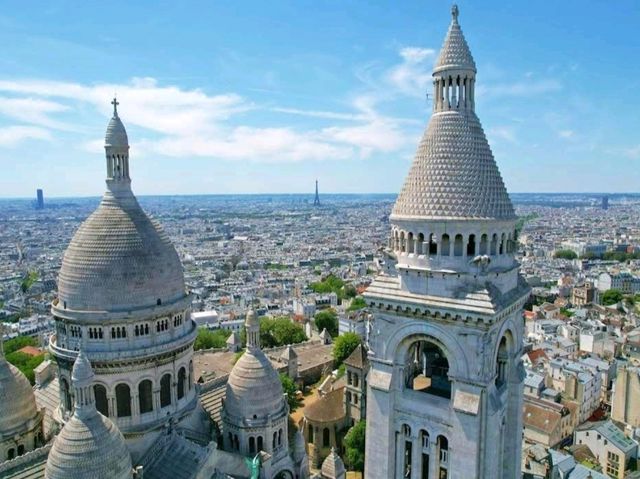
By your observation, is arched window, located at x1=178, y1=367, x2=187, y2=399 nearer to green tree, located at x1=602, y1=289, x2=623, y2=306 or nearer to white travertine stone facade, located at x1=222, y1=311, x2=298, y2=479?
white travertine stone facade, located at x1=222, y1=311, x2=298, y2=479

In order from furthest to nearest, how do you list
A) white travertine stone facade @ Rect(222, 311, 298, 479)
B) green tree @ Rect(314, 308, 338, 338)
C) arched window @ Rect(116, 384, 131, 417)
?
green tree @ Rect(314, 308, 338, 338), white travertine stone facade @ Rect(222, 311, 298, 479), arched window @ Rect(116, 384, 131, 417)

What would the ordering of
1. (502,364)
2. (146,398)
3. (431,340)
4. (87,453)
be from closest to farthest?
(431,340)
(502,364)
(87,453)
(146,398)

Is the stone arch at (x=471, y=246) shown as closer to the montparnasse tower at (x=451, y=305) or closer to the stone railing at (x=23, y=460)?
the montparnasse tower at (x=451, y=305)


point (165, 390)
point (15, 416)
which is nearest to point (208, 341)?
point (165, 390)

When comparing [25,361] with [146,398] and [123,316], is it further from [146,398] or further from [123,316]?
[123,316]

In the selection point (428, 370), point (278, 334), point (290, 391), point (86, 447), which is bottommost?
point (278, 334)

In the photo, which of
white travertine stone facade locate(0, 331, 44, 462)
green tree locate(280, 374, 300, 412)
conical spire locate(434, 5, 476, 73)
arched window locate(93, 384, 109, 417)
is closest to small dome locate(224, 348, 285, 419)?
arched window locate(93, 384, 109, 417)

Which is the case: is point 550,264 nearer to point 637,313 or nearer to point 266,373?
point 637,313
